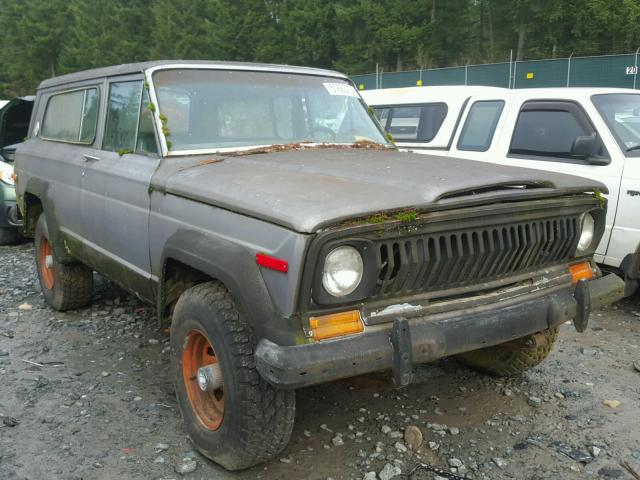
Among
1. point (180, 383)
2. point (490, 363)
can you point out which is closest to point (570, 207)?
point (490, 363)

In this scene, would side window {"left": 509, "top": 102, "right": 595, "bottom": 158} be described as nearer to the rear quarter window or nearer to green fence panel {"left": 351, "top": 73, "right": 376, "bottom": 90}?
the rear quarter window

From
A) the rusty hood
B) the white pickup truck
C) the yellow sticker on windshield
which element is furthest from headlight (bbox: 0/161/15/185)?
the rusty hood

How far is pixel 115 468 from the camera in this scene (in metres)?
2.88

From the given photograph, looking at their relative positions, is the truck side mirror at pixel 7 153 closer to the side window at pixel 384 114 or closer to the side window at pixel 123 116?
the side window at pixel 123 116

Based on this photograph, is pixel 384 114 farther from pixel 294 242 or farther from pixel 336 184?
pixel 294 242

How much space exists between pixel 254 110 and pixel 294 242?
176 cm

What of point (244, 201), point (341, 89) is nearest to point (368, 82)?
point (341, 89)

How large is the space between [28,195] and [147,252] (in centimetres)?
254

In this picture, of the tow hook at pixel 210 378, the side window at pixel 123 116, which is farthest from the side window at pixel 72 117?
the tow hook at pixel 210 378

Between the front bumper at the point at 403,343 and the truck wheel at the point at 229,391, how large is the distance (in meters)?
0.25

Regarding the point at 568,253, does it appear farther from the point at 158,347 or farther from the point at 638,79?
Answer: the point at 638,79

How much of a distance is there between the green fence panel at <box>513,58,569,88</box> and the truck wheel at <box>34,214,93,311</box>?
58.7 ft

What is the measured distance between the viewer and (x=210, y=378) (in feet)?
8.91

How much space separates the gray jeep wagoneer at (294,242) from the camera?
232 cm
